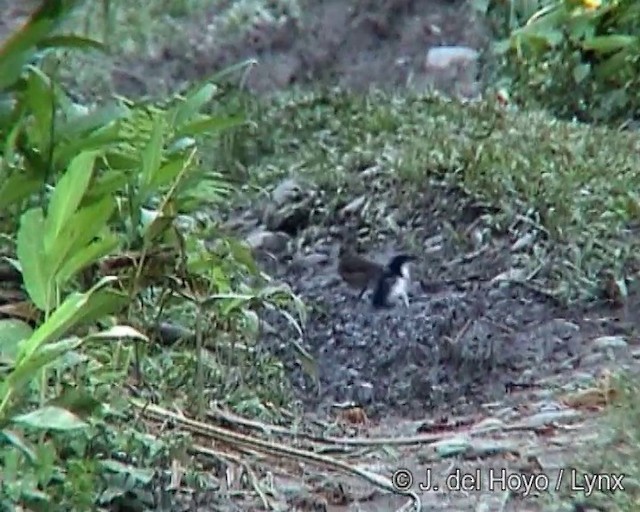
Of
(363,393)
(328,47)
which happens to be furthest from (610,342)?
(328,47)

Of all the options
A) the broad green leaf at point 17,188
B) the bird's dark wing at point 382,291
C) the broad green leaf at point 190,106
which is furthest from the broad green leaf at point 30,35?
the bird's dark wing at point 382,291

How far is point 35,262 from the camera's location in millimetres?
1972

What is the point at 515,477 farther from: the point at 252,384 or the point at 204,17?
the point at 204,17

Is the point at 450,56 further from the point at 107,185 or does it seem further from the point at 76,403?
the point at 76,403

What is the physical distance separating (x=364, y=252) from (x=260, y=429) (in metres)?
1.19

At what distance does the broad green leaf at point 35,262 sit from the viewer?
196cm

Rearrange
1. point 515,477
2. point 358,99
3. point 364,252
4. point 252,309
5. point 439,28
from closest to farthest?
point 515,477
point 252,309
point 364,252
point 358,99
point 439,28

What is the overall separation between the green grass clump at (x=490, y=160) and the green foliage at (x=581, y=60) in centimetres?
34

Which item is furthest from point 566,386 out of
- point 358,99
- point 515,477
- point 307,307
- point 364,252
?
point 358,99

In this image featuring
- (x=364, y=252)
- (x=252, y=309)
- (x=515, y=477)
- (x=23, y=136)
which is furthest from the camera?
(x=364, y=252)

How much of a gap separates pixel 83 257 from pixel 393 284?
1.32 metres

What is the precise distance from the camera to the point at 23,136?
251 cm

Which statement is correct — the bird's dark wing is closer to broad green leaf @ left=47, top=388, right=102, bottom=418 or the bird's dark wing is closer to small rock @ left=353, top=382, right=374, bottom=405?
small rock @ left=353, top=382, right=374, bottom=405

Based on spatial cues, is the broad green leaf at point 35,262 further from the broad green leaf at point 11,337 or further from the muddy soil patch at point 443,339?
the muddy soil patch at point 443,339
